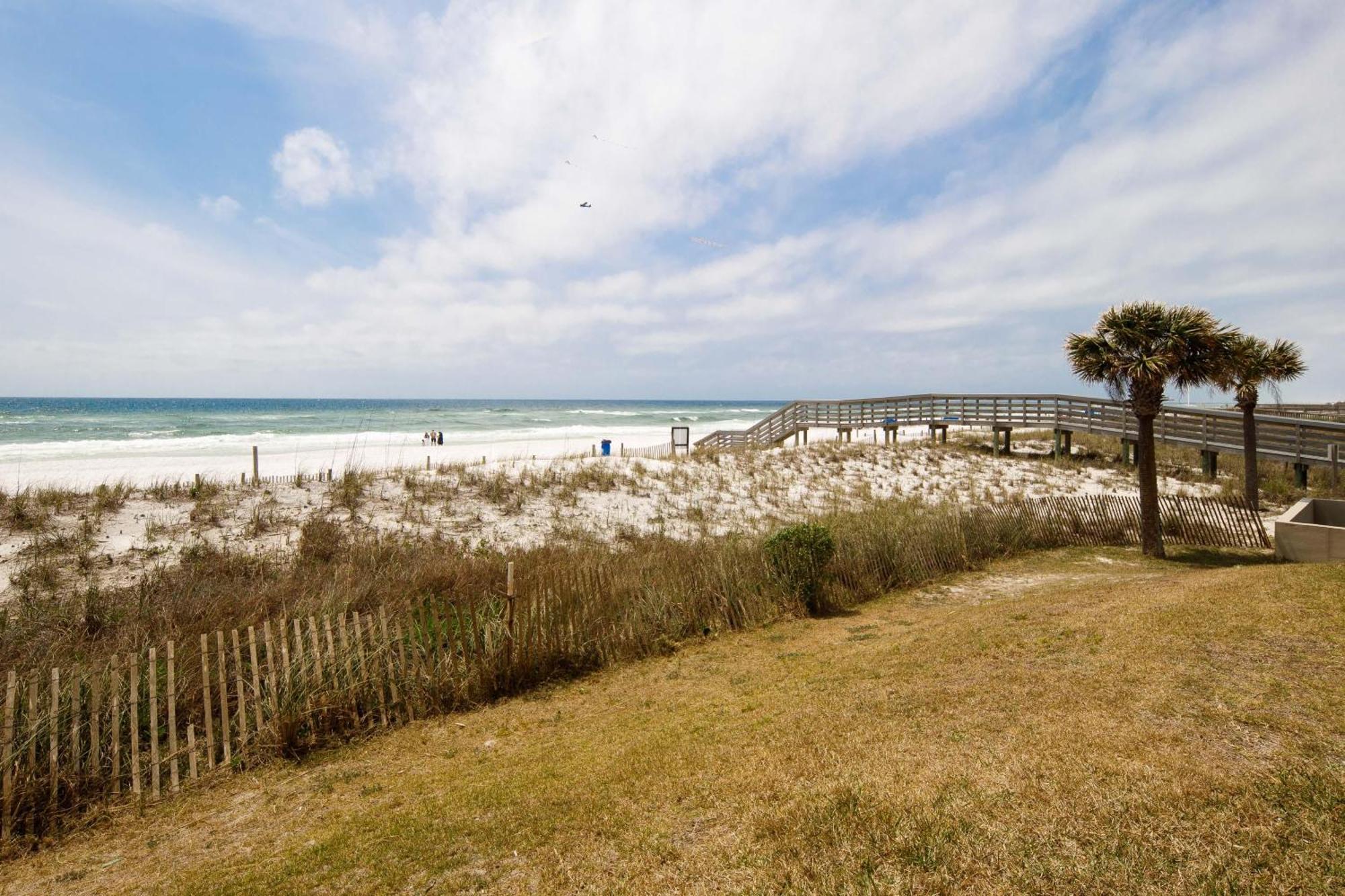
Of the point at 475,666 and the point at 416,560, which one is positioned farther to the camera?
the point at 416,560

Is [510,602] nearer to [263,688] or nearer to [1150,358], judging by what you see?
[263,688]

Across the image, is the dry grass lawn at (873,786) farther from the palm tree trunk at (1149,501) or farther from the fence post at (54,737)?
the palm tree trunk at (1149,501)

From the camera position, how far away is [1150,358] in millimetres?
14070

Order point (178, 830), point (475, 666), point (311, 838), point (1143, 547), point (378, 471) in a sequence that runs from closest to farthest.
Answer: point (311, 838)
point (178, 830)
point (475, 666)
point (1143, 547)
point (378, 471)

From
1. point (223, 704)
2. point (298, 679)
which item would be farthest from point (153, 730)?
point (298, 679)

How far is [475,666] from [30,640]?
4578 mm

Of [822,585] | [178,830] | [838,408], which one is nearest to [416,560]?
[178,830]

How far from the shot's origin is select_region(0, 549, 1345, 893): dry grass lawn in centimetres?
328

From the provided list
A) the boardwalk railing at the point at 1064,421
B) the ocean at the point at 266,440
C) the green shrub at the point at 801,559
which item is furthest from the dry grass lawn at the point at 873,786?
the ocean at the point at 266,440

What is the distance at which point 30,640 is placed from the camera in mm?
6695

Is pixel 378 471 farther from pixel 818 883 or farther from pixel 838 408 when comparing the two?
pixel 838 408

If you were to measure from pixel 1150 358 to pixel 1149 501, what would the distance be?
325 centimetres

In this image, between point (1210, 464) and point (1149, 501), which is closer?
point (1149, 501)

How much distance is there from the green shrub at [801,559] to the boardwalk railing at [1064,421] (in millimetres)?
9850
